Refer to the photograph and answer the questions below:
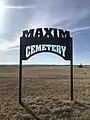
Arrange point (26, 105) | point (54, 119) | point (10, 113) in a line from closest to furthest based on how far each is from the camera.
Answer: point (54, 119)
point (10, 113)
point (26, 105)

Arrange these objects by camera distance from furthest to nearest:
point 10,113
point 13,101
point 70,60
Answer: point 70,60, point 13,101, point 10,113

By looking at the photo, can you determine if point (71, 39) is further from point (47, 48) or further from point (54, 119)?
point (54, 119)

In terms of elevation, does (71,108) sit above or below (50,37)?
below

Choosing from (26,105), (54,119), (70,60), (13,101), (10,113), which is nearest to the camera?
(54,119)

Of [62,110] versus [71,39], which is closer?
[62,110]

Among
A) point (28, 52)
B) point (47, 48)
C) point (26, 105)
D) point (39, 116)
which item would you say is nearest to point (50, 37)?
point (47, 48)

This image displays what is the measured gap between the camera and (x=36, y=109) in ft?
32.0

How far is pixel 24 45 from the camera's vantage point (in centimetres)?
1166

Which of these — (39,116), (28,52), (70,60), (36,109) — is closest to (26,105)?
(36,109)

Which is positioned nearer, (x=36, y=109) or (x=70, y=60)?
(x=36, y=109)

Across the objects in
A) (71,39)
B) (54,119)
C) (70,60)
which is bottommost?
(54,119)

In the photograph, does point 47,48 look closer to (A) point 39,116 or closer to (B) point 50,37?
(B) point 50,37

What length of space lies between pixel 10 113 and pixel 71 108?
8.12 feet

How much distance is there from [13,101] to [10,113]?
2297mm
